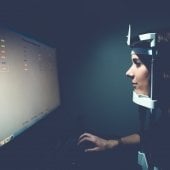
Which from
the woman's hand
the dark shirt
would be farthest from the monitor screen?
the dark shirt

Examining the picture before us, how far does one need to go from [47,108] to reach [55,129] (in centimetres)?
20

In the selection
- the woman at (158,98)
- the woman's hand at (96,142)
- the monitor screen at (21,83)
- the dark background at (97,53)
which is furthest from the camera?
the dark background at (97,53)

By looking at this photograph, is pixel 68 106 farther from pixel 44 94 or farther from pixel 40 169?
pixel 40 169

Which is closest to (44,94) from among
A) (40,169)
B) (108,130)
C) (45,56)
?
(45,56)

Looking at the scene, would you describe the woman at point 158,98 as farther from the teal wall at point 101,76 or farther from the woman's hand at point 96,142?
the teal wall at point 101,76

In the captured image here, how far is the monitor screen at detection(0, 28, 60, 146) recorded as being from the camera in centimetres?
122

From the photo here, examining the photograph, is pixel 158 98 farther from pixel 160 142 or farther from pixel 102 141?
pixel 102 141

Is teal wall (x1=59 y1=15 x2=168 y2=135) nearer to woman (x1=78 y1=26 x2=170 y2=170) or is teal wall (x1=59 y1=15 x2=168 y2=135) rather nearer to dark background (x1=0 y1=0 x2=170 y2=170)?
dark background (x1=0 y1=0 x2=170 y2=170)

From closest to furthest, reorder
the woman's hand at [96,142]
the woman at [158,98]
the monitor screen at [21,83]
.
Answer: the monitor screen at [21,83]
the woman at [158,98]
the woman's hand at [96,142]

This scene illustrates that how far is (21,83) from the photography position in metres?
1.42

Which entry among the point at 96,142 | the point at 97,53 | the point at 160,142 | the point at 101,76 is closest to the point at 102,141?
the point at 96,142

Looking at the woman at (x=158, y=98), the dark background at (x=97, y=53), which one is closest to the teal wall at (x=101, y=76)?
the dark background at (x=97, y=53)

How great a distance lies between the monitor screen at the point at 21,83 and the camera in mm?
1220

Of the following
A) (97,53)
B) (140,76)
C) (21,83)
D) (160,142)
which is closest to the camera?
(21,83)
